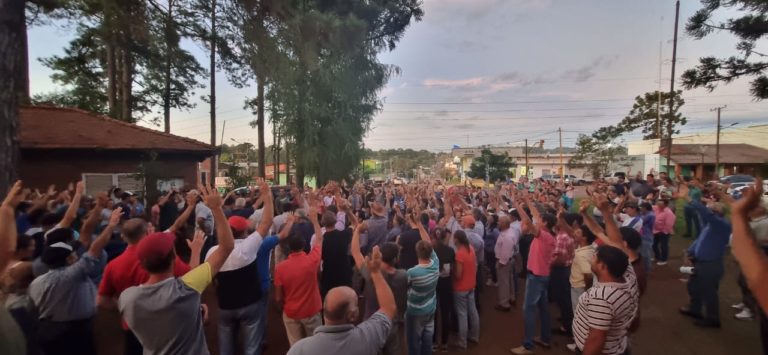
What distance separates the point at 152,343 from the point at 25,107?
16.9m

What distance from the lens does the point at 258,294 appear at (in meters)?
3.94

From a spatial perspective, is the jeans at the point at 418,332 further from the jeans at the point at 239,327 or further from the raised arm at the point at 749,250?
the raised arm at the point at 749,250

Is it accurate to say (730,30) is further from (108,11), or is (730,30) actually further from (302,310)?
(108,11)

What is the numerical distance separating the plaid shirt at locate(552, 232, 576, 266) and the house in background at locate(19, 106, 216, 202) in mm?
11393

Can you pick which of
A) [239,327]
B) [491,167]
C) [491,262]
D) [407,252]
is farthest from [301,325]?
[491,167]

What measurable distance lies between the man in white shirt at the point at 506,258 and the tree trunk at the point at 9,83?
845 cm

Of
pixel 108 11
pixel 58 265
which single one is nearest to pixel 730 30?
pixel 58 265

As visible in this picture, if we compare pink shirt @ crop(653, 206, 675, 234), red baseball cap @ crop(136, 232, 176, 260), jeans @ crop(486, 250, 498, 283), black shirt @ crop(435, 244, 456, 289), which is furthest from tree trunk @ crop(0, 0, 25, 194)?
pink shirt @ crop(653, 206, 675, 234)

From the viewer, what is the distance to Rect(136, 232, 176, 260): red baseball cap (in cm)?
233

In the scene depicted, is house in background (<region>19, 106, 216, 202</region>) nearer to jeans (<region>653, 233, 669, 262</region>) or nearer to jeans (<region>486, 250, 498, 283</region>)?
jeans (<region>486, 250, 498, 283</region>)

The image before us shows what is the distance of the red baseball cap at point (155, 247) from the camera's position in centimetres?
233

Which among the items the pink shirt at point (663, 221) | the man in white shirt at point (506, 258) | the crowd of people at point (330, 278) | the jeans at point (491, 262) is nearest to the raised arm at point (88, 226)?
the crowd of people at point (330, 278)

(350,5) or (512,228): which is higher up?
(350,5)

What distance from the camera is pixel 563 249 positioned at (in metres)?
5.16
